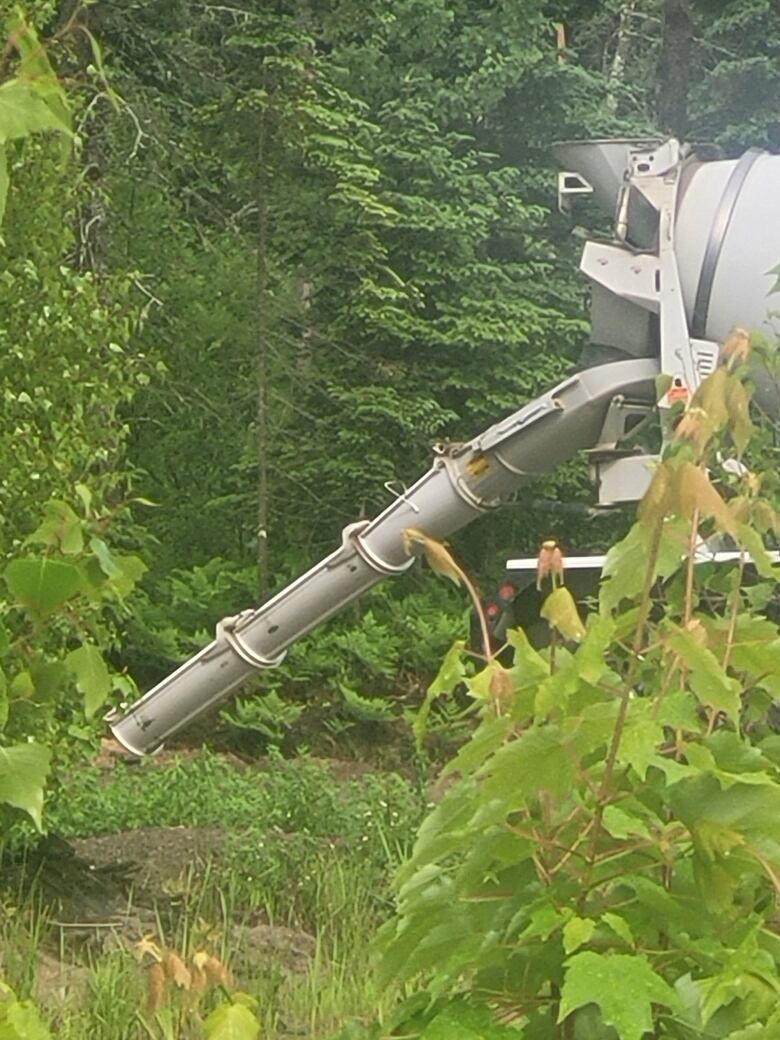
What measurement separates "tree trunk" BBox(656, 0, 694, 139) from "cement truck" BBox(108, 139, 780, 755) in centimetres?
840

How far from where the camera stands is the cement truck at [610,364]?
25.4ft

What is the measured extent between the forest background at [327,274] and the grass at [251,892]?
12.0ft

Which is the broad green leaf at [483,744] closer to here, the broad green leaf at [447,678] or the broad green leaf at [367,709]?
the broad green leaf at [447,678]

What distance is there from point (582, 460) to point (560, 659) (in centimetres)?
1273

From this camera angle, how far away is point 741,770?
147 cm

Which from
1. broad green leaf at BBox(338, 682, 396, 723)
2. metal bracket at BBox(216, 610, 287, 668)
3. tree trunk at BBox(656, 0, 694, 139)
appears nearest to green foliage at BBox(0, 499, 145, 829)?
metal bracket at BBox(216, 610, 287, 668)

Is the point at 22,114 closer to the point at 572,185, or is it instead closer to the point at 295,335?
the point at 572,185

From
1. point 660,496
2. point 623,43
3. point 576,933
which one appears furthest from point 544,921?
point 623,43

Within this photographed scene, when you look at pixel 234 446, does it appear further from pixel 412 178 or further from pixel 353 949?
pixel 353 949

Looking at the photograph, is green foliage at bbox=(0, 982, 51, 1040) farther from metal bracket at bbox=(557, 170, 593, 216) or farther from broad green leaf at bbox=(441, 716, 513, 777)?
metal bracket at bbox=(557, 170, 593, 216)

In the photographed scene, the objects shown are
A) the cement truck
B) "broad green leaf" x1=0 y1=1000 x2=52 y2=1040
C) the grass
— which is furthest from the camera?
the cement truck

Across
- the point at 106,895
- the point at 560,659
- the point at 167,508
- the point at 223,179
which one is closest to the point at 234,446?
the point at 167,508

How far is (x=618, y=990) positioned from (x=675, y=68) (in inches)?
645

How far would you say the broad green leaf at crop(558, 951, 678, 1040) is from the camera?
1.34m
